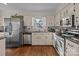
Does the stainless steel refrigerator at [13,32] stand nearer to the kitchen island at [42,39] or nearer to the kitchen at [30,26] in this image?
the kitchen at [30,26]

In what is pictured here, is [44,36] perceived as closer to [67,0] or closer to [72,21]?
[72,21]

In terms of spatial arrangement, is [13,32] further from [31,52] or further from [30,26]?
[31,52]

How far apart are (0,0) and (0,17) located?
6453 mm

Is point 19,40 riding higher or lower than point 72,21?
lower

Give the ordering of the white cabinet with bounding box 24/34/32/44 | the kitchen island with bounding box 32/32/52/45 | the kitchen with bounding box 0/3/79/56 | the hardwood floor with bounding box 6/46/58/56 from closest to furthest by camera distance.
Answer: the hardwood floor with bounding box 6/46/58/56
the kitchen with bounding box 0/3/79/56
the kitchen island with bounding box 32/32/52/45
the white cabinet with bounding box 24/34/32/44

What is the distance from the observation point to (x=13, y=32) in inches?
258

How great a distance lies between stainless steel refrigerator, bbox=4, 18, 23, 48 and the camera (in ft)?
21.3

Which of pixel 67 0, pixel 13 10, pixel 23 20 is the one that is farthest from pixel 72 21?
pixel 13 10

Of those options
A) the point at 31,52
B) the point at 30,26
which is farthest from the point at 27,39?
the point at 31,52

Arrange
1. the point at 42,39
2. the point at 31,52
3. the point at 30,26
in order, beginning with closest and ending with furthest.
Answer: the point at 31,52 < the point at 42,39 < the point at 30,26

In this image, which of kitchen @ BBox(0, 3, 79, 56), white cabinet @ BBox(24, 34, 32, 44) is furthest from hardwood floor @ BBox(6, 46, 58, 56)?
white cabinet @ BBox(24, 34, 32, 44)

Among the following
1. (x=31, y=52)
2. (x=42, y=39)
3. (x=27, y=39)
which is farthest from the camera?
(x=27, y=39)

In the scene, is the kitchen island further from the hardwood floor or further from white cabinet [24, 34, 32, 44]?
the hardwood floor

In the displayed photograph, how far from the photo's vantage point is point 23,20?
283 inches
